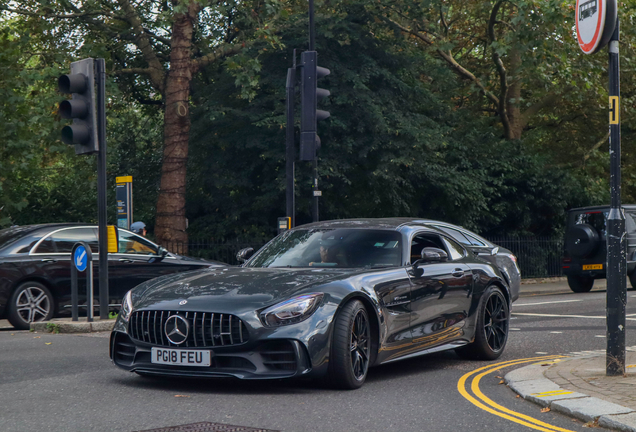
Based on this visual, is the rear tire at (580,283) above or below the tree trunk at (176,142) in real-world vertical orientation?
below

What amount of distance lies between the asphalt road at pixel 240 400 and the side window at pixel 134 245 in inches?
Answer: 183

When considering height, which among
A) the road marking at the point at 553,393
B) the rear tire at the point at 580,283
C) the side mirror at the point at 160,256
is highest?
the side mirror at the point at 160,256

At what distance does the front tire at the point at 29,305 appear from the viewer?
12383 mm

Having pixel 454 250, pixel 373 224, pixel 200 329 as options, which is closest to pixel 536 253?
pixel 454 250

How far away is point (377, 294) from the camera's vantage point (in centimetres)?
713

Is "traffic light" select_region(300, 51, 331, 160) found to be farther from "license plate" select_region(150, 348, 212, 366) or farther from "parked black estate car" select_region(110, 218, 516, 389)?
"license plate" select_region(150, 348, 212, 366)

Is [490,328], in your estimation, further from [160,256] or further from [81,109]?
[160,256]

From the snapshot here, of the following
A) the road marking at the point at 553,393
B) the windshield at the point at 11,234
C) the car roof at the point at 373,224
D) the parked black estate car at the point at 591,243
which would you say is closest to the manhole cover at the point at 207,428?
the road marking at the point at 553,393

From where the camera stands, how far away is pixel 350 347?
21.8 feet

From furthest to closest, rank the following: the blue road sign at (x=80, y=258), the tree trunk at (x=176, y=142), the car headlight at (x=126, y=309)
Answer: the tree trunk at (x=176, y=142)
the blue road sign at (x=80, y=258)
the car headlight at (x=126, y=309)

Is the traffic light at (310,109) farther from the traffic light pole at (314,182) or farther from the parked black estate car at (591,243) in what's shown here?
the parked black estate car at (591,243)

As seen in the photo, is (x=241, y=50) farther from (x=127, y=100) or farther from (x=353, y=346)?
(x=353, y=346)

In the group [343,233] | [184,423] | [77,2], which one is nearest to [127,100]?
[77,2]

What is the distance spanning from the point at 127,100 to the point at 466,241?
58.6 feet
